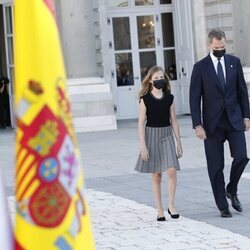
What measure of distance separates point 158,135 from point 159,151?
6.2 inches

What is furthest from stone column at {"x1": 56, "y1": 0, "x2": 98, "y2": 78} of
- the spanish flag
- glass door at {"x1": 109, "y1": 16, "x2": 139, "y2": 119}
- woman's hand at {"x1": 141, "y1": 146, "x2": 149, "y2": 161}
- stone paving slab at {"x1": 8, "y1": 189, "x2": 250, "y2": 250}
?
the spanish flag

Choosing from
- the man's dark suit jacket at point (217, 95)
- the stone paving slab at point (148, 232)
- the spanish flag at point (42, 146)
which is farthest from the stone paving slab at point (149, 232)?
the spanish flag at point (42, 146)

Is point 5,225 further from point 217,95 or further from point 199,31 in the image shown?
point 199,31

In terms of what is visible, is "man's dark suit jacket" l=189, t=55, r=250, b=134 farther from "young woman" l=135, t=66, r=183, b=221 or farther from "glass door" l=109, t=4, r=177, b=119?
"glass door" l=109, t=4, r=177, b=119

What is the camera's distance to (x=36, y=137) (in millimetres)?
3070

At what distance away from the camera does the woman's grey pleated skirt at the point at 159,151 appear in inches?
363

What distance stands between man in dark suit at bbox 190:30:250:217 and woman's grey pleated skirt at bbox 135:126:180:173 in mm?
321

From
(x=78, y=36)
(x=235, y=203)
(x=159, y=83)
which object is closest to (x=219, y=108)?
(x=159, y=83)

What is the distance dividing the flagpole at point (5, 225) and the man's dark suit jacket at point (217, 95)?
20.6 feet

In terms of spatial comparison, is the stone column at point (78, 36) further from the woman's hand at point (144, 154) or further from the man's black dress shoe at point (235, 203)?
the woman's hand at point (144, 154)

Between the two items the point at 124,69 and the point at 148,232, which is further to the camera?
the point at 124,69

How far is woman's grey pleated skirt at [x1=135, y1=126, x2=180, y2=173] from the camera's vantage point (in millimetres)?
9219

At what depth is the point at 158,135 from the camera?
928 cm

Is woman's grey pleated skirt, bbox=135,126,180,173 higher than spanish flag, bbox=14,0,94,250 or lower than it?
lower
